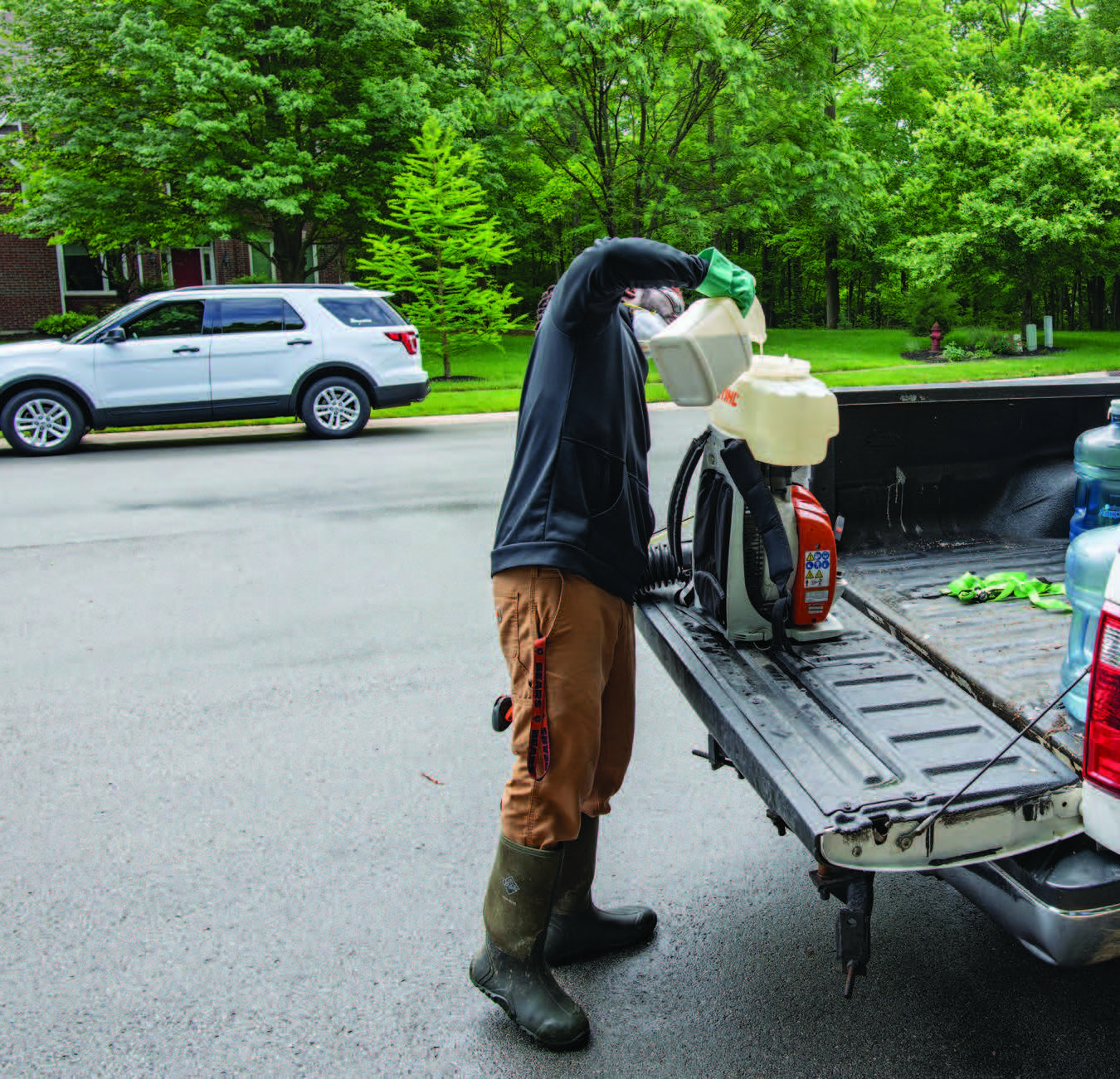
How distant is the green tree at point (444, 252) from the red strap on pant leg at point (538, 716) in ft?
57.9

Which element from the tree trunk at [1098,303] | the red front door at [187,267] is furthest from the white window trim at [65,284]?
the tree trunk at [1098,303]

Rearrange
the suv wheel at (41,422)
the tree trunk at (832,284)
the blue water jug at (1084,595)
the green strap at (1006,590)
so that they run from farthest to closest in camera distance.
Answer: the tree trunk at (832,284) → the suv wheel at (41,422) → the green strap at (1006,590) → the blue water jug at (1084,595)

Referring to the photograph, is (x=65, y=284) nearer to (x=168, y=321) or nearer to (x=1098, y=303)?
(x=168, y=321)

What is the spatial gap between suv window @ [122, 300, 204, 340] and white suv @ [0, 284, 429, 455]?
0.04ft

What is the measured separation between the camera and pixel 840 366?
2350 cm

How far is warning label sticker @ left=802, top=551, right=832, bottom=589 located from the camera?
3.15 meters

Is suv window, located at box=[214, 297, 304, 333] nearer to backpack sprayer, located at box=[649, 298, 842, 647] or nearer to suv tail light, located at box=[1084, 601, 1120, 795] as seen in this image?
backpack sprayer, located at box=[649, 298, 842, 647]

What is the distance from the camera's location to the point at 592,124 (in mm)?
25406

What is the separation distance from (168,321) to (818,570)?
38.0 feet

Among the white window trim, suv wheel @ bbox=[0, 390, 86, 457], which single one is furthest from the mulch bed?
the white window trim

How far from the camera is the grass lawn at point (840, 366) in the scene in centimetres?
1727

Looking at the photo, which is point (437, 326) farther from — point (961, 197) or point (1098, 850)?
point (1098, 850)

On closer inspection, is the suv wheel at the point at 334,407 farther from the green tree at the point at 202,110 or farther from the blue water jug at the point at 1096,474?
the blue water jug at the point at 1096,474

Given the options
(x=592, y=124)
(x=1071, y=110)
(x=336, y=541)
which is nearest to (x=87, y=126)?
(x=592, y=124)
